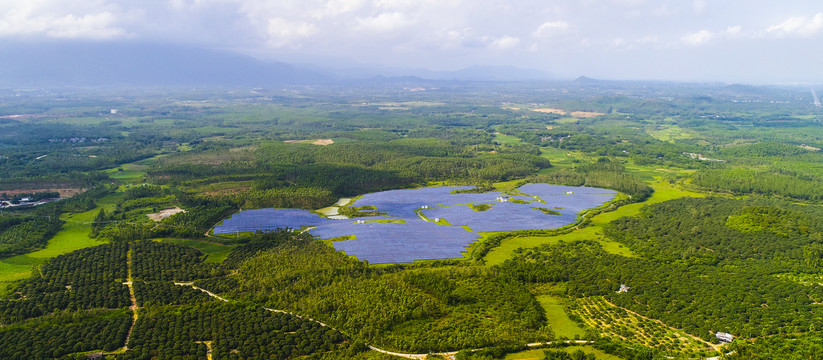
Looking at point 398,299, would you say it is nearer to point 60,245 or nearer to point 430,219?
point 430,219

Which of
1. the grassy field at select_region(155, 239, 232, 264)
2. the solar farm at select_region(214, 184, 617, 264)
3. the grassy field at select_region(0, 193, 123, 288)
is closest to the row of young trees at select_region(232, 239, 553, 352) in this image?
→ the grassy field at select_region(155, 239, 232, 264)

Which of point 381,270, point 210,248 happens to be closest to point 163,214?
point 210,248

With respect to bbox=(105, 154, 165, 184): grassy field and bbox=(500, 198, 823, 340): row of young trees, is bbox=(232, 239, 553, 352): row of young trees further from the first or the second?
bbox=(105, 154, 165, 184): grassy field

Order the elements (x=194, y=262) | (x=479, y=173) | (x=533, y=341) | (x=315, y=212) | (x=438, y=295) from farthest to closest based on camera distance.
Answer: (x=479, y=173), (x=315, y=212), (x=194, y=262), (x=438, y=295), (x=533, y=341)

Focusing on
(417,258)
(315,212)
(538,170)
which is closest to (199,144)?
(315,212)

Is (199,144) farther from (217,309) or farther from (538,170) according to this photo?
(217,309)
